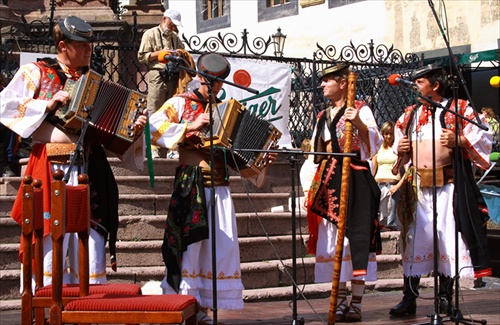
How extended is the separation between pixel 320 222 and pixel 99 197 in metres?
1.97

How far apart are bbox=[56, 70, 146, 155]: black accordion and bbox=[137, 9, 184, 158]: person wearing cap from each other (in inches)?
175

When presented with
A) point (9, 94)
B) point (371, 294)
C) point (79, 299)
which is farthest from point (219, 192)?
point (371, 294)

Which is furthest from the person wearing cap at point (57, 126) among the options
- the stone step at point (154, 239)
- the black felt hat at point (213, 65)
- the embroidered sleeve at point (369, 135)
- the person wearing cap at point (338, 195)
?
the stone step at point (154, 239)

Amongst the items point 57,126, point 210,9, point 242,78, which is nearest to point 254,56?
point 242,78

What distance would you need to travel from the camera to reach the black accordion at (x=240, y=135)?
21.9ft

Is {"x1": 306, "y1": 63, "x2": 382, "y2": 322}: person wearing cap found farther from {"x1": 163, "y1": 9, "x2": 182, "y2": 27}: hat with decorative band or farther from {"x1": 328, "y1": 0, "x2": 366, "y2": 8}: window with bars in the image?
{"x1": 328, "y1": 0, "x2": 366, "y2": 8}: window with bars

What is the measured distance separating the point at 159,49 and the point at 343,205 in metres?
4.63

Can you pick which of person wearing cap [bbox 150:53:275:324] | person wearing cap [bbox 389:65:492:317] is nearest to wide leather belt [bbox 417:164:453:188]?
person wearing cap [bbox 389:65:492:317]

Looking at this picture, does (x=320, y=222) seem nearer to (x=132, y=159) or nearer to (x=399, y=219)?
(x=399, y=219)

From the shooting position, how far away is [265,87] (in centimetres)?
1195

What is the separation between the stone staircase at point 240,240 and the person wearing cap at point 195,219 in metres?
1.24

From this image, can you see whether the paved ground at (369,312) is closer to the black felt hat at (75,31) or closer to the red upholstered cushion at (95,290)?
the red upholstered cushion at (95,290)

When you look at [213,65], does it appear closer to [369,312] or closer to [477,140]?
[477,140]

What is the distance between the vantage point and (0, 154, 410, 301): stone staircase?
27.7ft
